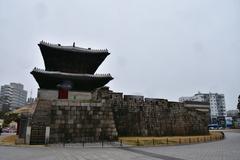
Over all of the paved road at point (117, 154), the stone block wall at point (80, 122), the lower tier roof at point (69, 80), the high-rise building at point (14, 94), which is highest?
the high-rise building at point (14, 94)

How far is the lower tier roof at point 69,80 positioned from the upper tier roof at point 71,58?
2284 millimetres

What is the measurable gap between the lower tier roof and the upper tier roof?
228 cm

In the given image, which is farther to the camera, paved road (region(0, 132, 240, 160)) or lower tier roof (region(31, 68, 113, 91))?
lower tier roof (region(31, 68, 113, 91))

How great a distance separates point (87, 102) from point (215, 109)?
106272mm

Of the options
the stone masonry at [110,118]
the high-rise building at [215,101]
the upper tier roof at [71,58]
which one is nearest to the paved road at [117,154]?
the stone masonry at [110,118]

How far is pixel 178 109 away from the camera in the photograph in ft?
83.6

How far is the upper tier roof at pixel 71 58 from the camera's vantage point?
77.8ft

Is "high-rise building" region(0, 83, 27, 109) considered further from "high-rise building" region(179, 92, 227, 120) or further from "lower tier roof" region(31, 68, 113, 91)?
"lower tier roof" region(31, 68, 113, 91)

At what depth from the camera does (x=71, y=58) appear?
24875mm

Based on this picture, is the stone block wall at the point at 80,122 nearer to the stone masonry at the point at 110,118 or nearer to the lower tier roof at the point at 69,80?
the stone masonry at the point at 110,118

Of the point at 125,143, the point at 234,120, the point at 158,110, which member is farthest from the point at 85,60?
the point at 234,120

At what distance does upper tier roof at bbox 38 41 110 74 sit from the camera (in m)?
23.7

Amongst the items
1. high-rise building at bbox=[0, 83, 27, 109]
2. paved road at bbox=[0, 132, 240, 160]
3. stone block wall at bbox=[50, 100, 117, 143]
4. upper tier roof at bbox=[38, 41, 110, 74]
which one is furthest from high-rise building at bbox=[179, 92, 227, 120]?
paved road at bbox=[0, 132, 240, 160]

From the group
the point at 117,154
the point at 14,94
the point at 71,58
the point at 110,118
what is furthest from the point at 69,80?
the point at 14,94
